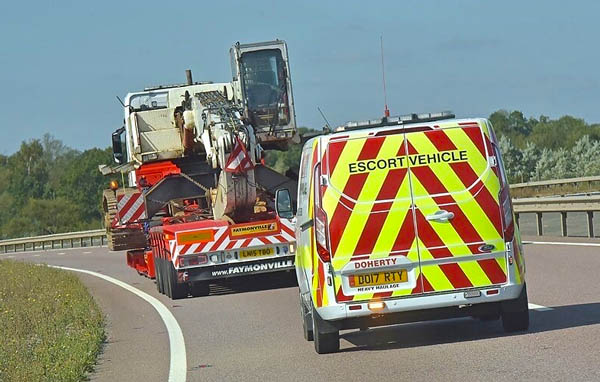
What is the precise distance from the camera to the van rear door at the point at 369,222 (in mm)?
11797

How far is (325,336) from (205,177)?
475 inches

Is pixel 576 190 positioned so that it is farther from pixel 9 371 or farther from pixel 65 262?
pixel 9 371

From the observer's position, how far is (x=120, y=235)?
82.6ft

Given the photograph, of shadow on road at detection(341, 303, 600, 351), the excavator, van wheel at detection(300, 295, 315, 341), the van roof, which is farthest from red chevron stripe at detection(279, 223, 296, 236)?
the van roof

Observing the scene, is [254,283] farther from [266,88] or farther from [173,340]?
[173,340]

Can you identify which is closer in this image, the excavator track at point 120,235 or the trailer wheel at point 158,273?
the trailer wheel at point 158,273

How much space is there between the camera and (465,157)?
11.9m

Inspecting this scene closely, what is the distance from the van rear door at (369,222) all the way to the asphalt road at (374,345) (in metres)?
0.63

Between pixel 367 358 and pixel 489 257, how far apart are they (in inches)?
56.5

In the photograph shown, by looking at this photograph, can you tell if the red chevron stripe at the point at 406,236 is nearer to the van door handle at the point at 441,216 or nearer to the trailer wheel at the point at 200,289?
the van door handle at the point at 441,216

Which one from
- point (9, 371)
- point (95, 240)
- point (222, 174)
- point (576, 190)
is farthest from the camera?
point (95, 240)

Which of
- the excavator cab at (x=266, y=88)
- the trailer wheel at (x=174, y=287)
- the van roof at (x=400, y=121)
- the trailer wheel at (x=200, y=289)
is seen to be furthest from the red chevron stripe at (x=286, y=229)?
the van roof at (x=400, y=121)

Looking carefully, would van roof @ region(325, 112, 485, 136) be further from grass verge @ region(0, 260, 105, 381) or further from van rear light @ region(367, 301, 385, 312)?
grass verge @ region(0, 260, 105, 381)

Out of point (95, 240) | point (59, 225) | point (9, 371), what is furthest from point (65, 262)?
point (59, 225)
